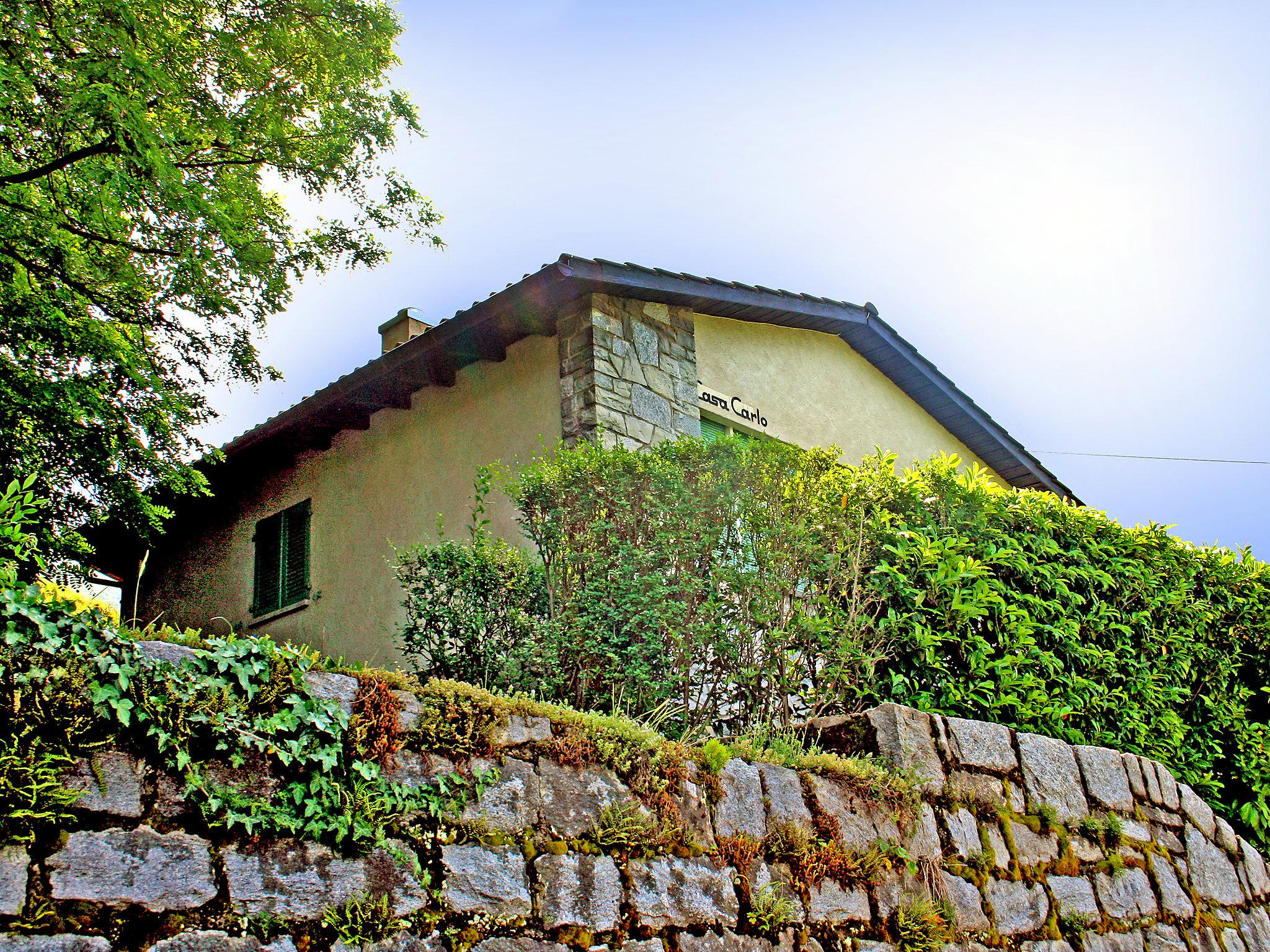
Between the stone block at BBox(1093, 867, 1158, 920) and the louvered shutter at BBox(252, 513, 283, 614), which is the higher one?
the louvered shutter at BBox(252, 513, 283, 614)

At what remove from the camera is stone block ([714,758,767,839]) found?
391cm

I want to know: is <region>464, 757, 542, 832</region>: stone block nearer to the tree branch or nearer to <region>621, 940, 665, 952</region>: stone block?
<region>621, 940, 665, 952</region>: stone block

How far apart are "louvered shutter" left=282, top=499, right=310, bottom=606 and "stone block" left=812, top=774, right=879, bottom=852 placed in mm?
6651

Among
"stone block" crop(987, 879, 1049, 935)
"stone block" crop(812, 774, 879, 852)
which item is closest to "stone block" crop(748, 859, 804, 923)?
"stone block" crop(812, 774, 879, 852)

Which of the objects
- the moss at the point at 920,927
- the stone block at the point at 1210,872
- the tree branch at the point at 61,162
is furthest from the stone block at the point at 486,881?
the tree branch at the point at 61,162

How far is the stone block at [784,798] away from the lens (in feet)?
13.4

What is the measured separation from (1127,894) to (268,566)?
838 cm

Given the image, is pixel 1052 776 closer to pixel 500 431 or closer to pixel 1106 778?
pixel 1106 778

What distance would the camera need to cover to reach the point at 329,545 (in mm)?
9477

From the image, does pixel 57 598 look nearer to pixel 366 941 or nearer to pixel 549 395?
pixel 366 941

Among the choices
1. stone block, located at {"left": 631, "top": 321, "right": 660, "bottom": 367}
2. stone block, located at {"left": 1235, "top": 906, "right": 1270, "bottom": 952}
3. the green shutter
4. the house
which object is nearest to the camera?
stone block, located at {"left": 1235, "top": 906, "right": 1270, "bottom": 952}

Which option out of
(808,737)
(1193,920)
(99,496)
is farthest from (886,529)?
(99,496)

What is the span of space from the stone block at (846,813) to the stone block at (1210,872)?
2761 mm

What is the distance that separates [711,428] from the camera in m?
8.45
